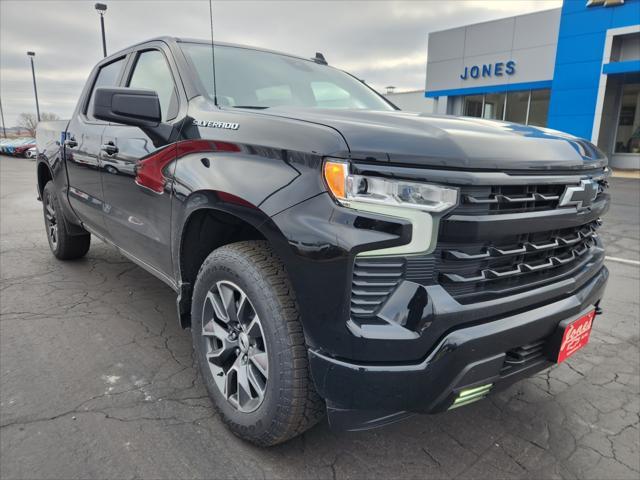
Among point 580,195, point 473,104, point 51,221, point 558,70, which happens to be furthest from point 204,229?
point 473,104

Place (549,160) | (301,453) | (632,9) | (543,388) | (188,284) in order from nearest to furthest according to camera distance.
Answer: (549,160), (301,453), (188,284), (543,388), (632,9)

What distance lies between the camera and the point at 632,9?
17984mm

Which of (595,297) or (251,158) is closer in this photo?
(251,158)

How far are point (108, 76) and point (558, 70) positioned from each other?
2130 centimetres

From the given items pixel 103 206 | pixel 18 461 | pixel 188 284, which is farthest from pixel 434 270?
pixel 103 206

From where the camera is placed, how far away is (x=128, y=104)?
7.75 feet

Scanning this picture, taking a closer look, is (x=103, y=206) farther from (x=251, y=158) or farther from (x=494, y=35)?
(x=494, y=35)

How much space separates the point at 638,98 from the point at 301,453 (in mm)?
24096

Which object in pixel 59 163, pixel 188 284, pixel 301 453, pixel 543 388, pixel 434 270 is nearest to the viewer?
pixel 434 270

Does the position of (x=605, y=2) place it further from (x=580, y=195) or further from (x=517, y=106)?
(x=580, y=195)

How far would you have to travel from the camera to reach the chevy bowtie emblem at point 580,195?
1.85 metres

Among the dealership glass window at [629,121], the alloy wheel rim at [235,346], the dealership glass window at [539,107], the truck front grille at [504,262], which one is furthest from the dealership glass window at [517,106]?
the alloy wheel rim at [235,346]

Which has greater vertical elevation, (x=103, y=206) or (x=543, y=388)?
(x=103, y=206)

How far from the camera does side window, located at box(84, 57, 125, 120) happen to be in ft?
11.6
